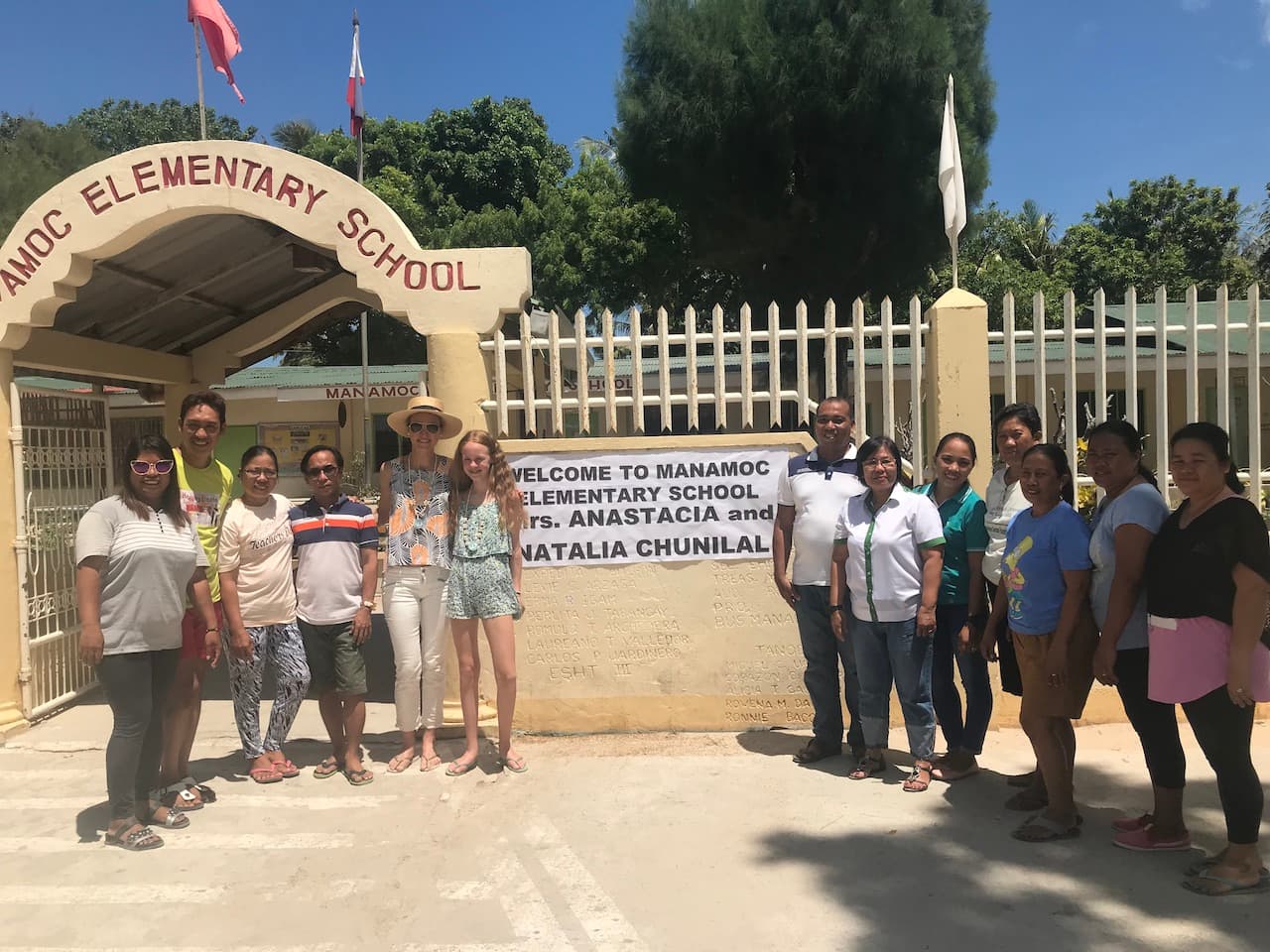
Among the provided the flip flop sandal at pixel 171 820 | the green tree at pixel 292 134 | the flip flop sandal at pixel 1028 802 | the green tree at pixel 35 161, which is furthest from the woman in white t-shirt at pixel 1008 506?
the green tree at pixel 292 134

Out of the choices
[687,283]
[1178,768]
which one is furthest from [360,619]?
[687,283]

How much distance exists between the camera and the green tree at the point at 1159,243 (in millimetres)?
24188

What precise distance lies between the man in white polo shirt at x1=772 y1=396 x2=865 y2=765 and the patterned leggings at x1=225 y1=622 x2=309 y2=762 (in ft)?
8.21

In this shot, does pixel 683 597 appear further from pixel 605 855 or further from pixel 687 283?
pixel 687 283

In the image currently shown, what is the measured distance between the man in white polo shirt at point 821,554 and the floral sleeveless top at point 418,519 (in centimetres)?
176

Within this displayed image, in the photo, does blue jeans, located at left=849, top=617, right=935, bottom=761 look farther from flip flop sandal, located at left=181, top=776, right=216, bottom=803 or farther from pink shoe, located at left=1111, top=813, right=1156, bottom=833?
flip flop sandal, located at left=181, top=776, right=216, bottom=803

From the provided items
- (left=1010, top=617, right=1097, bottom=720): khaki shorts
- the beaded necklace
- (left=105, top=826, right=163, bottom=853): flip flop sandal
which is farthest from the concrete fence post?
(left=105, top=826, right=163, bottom=853): flip flop sandal

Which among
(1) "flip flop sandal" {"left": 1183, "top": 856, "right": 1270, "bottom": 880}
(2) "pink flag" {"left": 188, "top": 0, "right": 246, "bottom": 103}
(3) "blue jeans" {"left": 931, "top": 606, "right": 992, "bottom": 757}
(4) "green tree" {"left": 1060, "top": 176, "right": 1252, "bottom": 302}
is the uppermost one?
(4) "green tree" {"left": 1060, "top": 176, "right": 1252, "bottom": 302}

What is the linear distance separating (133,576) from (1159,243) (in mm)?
29874

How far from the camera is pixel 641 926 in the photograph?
3002 millimetres

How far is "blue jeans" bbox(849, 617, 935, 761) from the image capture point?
4.08m

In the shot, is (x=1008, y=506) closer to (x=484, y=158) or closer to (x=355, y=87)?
(x=355, y=87)

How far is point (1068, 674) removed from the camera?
346 centimetres

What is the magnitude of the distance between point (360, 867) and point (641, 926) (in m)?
1.24
